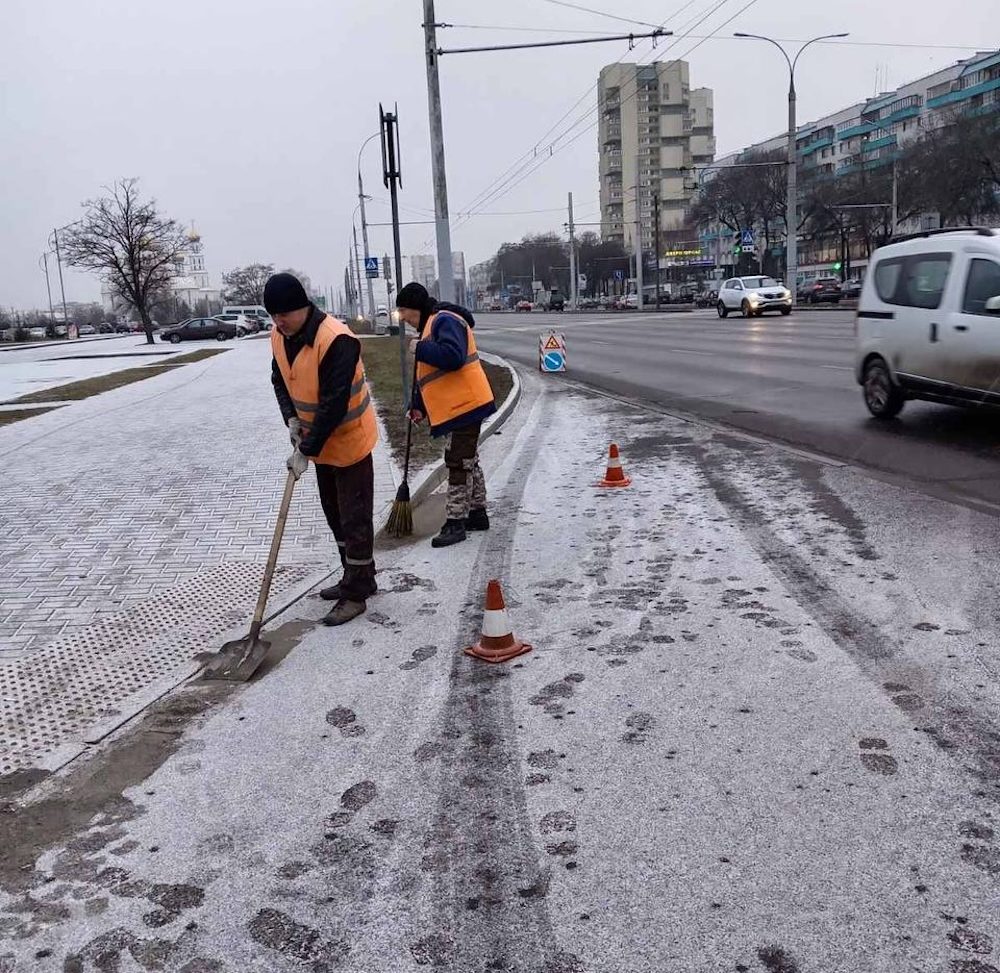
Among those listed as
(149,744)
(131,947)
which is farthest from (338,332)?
(131,947)

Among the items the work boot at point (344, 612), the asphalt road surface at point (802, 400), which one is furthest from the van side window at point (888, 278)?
the work boot at point (344, 612)

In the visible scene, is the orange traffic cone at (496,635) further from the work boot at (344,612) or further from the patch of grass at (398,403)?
the patch of grass at (398,403)

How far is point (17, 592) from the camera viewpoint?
582 cm

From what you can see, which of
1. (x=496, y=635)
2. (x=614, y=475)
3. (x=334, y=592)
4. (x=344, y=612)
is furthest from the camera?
(x=614, y=475)

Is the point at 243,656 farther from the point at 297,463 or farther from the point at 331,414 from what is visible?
the point at 331,414

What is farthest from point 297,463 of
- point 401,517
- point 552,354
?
point 552,354

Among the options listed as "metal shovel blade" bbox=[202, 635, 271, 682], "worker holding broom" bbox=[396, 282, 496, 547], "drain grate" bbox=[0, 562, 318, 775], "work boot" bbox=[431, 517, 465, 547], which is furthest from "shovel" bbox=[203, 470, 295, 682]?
"worker holding broom" bbox=[396, 282, 496, 547]

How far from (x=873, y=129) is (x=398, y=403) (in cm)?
9429

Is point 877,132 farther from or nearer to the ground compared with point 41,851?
farther from the ground

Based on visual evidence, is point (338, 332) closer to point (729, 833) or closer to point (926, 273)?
point (729, 833)

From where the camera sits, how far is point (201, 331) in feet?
182

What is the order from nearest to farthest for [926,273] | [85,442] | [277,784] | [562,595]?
[277,784], [562,595], [926,273], [85,442]

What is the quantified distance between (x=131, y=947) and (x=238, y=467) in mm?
7570

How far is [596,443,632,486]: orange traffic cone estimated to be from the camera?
8.17 meters
